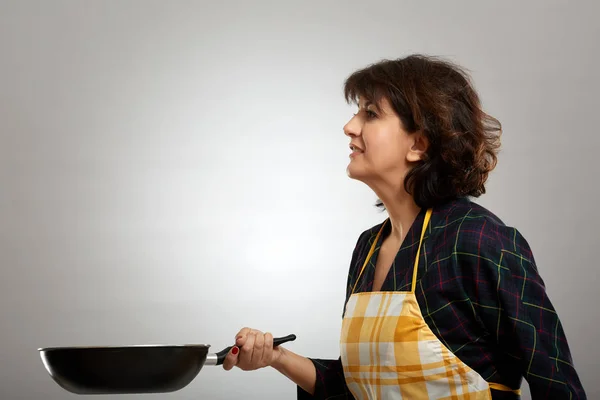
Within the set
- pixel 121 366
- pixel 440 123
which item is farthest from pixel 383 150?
pixel 121 366

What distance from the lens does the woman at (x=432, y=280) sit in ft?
3.86

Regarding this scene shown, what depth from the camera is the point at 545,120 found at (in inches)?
119

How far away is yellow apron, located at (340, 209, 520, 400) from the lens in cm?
122

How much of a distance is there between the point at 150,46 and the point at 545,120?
1.75 metres

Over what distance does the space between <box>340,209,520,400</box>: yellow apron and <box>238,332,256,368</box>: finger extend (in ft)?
0.62

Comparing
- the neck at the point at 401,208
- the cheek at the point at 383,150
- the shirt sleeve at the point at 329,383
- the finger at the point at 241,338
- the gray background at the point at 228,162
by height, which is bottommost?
the shirt sleeve at the point at 329,383

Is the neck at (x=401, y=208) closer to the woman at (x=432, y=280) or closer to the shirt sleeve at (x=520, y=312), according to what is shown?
the woman at (x=432, y=280)

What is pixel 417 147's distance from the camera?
1401 mm

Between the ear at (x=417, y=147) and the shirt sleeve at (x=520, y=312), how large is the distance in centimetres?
23

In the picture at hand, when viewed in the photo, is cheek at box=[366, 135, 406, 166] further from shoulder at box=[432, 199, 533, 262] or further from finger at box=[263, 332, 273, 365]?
finger at box=[263, 332, 273, 365]

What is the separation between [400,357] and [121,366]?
0.49 m

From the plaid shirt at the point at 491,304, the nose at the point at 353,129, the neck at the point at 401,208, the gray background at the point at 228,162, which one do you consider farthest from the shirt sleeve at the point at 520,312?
the gray background at the point at 228,162

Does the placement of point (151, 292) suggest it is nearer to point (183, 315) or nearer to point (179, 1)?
point (183, 315)

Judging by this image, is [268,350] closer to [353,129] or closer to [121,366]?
[121,366]
